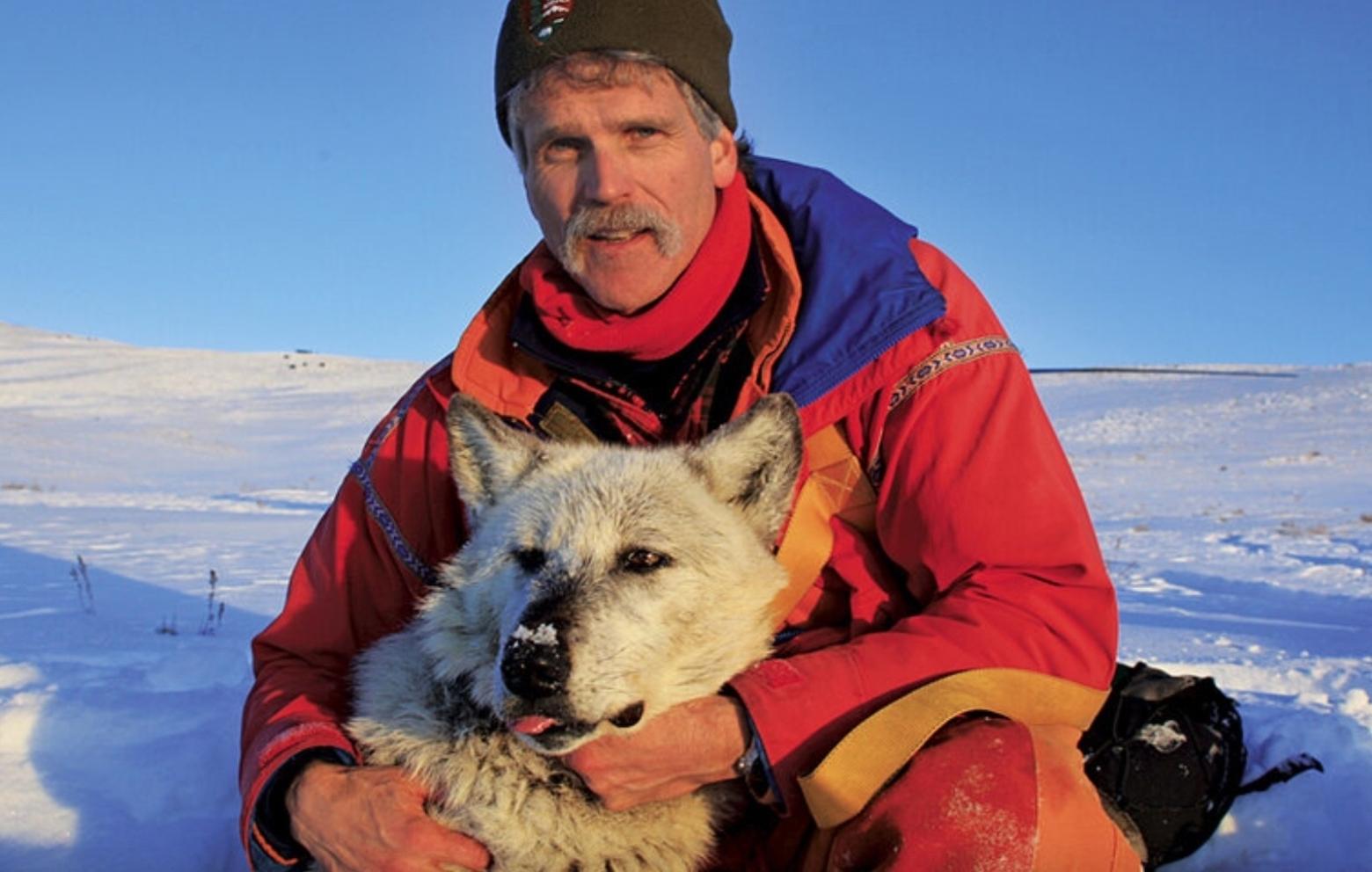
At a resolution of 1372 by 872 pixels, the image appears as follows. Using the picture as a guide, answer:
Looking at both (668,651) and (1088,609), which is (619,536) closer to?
(668,651)

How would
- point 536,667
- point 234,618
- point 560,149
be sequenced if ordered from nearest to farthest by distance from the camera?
point 536,667
point 560,149
point 234,618

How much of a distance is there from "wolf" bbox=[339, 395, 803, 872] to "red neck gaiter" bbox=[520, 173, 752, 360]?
0.31 meters

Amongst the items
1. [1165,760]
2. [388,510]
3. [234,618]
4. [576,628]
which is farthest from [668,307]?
[234,618]

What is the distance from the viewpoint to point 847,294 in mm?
2480

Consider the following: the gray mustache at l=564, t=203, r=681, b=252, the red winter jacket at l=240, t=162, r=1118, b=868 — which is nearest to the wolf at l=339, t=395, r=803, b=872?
the red winter jacket at l=240, t=162, r=1118, b=868

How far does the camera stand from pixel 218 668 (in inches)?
157

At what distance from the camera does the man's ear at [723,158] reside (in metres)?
2.91

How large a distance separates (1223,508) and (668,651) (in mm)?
12296

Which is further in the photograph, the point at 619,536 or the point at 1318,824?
the point at 1318,824

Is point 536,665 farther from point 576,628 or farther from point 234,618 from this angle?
point 234,618

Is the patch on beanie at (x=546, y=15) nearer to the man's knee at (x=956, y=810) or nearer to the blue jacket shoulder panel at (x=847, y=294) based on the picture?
the blue jacket shoulder panel at (x=847, y=294)

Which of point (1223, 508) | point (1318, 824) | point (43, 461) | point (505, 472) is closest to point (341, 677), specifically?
point (505, 472)

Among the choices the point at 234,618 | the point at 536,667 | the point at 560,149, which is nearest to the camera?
the point at 536,667

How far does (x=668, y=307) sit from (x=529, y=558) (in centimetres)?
76
